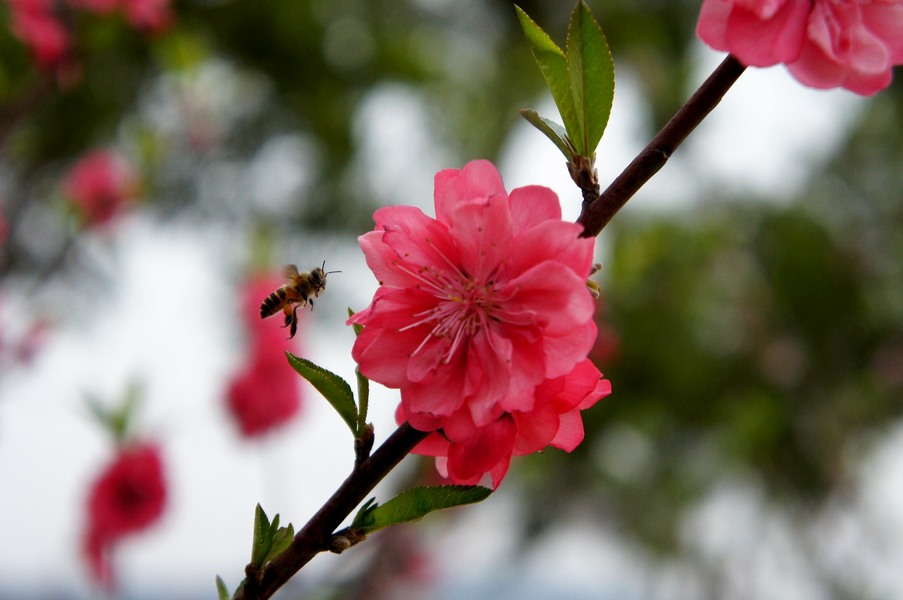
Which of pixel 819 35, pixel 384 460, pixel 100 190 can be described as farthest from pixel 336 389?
pixel 100 190

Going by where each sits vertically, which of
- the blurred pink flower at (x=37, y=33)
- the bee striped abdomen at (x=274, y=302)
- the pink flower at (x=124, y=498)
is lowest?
the bee striped abdomen at (x=274, y=302)

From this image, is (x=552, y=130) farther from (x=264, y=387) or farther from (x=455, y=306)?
(x=264, y=387)

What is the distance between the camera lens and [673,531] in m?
5.09

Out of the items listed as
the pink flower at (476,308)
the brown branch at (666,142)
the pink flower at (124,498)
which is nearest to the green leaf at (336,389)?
the pink flower at (476,308)

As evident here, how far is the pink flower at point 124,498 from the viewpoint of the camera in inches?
62.0

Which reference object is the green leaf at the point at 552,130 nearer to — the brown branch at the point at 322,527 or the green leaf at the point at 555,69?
the green leaf at the point at 555,69

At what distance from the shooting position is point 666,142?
44 cm

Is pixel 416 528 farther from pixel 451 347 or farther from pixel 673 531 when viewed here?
pixel 673 531

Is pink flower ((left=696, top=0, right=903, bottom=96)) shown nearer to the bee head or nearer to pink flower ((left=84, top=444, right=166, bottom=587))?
the bee head

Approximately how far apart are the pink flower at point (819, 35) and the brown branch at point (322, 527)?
319 millimetres

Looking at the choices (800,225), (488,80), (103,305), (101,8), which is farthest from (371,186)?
(101,8)

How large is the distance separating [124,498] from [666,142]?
1.52 metres

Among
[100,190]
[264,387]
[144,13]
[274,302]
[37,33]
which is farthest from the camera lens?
[264,387]

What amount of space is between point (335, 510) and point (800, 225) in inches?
177
